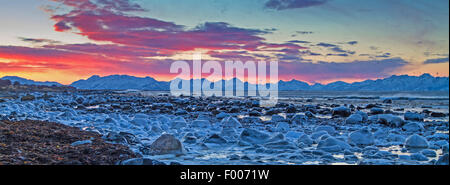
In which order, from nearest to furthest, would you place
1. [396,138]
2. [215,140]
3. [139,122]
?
Answer: 1. [215,140]
2. [396,138]
3. [139,122]

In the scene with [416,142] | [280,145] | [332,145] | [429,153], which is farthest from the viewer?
[416,142]

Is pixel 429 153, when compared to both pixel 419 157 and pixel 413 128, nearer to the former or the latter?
pixel 419 157

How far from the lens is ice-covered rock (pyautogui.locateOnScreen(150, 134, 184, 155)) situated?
645 cm

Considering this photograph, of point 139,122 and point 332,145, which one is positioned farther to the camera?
point 139,122

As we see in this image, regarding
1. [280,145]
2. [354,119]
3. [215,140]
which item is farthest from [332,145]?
[354,119]

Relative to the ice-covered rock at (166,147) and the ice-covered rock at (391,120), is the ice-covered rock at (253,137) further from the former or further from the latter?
the ice-covered rock at (391,120)

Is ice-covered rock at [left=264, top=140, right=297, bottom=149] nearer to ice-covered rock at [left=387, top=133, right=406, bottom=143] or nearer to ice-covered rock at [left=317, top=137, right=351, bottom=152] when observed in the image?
ice-covered rock at [left=317, top=137, right=351, bottom=152]

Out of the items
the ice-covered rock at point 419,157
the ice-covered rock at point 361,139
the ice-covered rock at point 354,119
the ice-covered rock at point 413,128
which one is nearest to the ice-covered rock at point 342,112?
the ice-covered rock at point 354,119

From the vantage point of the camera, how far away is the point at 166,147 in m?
Answer: 6.50

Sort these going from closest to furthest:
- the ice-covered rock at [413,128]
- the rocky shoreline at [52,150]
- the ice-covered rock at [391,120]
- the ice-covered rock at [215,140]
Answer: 1. the rocky shoreline at [52,150]
2. the ice-covered rock at [215,140]
3. the ice-covered rock at [413,128]
4. the ice-covered rock at [391,120]

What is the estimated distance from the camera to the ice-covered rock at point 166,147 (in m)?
6.45
